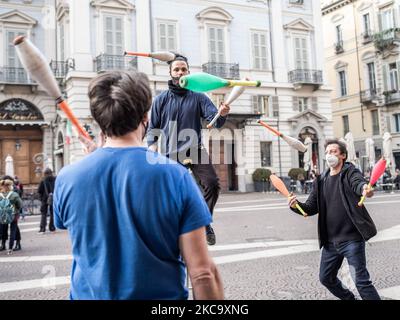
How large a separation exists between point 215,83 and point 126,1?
2385 centimetres

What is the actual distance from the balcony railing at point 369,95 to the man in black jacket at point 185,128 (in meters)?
33.2

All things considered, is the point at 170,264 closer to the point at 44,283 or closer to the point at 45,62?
the point at 45,62

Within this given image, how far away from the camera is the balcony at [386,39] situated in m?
31.7

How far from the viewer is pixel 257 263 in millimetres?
6320

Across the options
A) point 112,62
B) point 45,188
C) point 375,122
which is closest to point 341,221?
point 45,188

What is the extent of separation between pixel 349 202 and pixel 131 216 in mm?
2802

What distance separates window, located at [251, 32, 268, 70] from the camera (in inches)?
1083

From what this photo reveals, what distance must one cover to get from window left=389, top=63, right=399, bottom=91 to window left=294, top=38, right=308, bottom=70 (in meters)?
8.37

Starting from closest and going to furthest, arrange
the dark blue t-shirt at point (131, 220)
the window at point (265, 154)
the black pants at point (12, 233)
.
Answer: the dark blue t-shirt at point (131, 220) → the black pants at point (12, 233) → the window at point (265, 154)

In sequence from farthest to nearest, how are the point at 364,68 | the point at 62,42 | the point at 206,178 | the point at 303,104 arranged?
the point at 364,68 < the point at 303,104 < the point at 62,42 < the point at 206,178

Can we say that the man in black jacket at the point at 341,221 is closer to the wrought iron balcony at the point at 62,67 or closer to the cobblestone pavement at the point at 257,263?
the cobblestone pavement at the point at 257,263

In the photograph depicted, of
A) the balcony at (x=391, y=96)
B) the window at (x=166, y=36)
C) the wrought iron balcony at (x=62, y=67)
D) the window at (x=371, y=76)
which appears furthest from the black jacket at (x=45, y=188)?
the window at (x=371, y=76)

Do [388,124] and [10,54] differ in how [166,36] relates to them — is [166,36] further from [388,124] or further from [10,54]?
[388,124]

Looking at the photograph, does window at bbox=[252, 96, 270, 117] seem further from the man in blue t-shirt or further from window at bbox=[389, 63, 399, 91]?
the man in blue t-shirt
